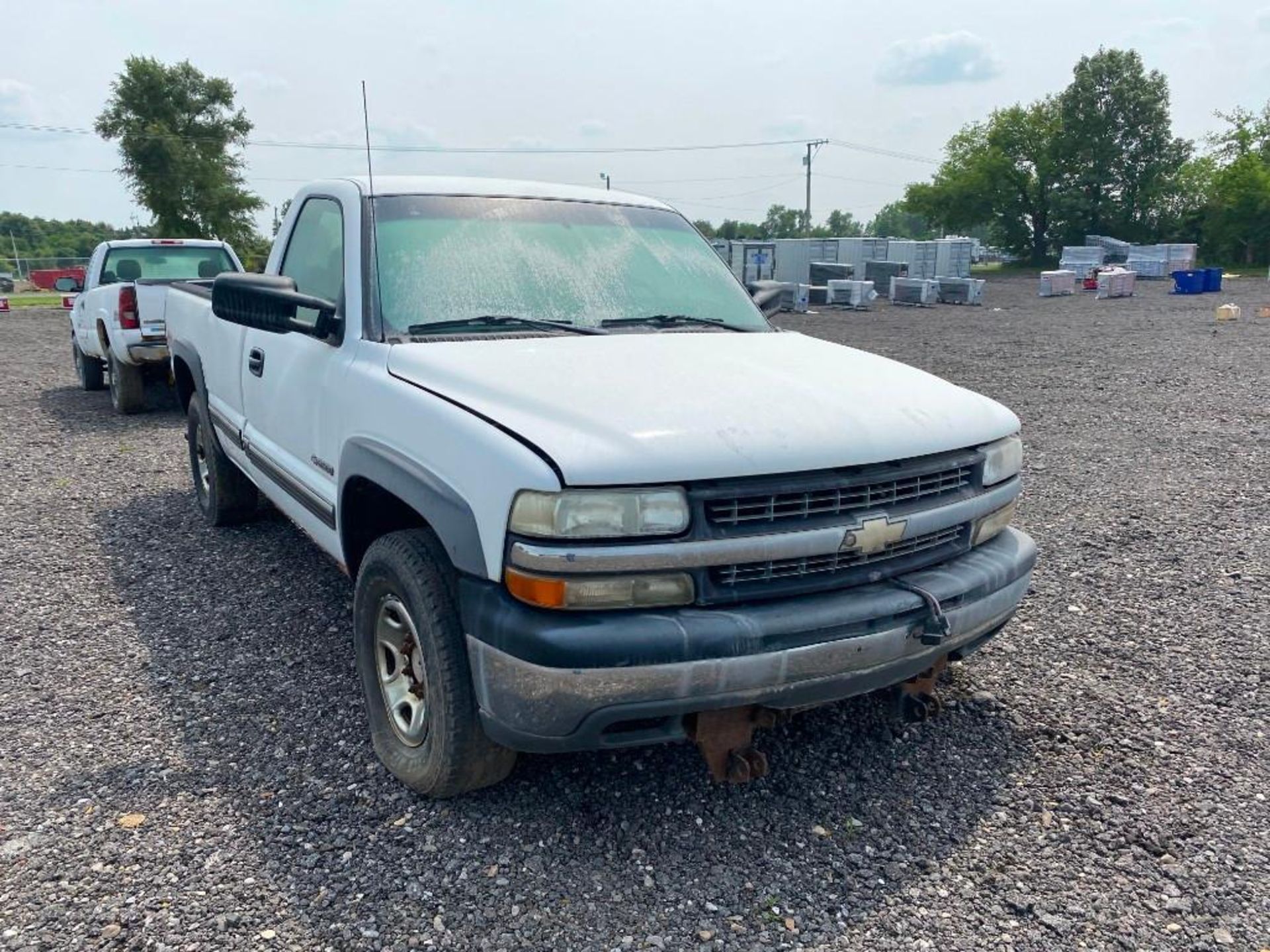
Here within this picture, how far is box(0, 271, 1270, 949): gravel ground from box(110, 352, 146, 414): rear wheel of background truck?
16.3 ft

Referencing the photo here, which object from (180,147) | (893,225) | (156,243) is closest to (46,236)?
(180,147)

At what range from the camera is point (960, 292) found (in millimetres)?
31516

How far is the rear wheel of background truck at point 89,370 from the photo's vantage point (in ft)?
38.7

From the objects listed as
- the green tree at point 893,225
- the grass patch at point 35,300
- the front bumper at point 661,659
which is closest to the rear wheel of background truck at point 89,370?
the front bumper at point 661,659

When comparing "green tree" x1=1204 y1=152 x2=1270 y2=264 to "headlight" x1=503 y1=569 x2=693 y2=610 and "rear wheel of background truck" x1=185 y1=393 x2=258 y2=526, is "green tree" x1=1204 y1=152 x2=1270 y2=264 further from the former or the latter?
"headlight" x1=503 y1=569 x2=693 y2=610

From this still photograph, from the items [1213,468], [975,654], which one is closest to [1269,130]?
[1213,468]

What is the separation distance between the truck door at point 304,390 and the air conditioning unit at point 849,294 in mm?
26893

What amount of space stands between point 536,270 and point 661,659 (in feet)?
6.19

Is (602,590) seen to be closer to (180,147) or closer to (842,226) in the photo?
(180,147)

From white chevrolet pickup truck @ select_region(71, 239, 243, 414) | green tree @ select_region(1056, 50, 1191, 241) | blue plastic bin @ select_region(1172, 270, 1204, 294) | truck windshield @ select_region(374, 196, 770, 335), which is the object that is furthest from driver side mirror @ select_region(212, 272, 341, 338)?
green tree @ select_region(1056, 50, 1191, 241)

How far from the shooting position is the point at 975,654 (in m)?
4.05

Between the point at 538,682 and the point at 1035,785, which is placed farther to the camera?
the point at 1035,785

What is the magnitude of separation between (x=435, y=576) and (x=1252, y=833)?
8.33 ft

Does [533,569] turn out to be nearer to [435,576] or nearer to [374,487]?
[435,576]
